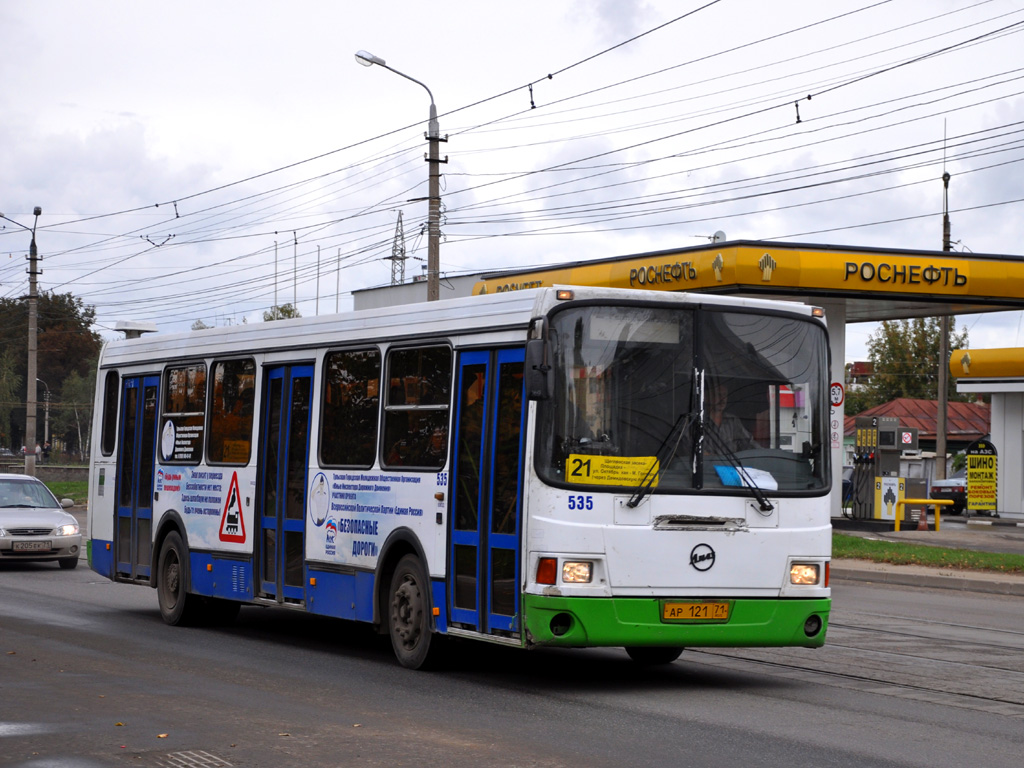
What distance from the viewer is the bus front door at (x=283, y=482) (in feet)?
41.0

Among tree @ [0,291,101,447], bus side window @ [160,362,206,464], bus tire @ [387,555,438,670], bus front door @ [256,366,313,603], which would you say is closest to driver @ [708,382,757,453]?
→ bus tire @ [387,555,438,670]

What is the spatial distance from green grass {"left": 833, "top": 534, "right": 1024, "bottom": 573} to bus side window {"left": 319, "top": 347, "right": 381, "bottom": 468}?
44.0ft

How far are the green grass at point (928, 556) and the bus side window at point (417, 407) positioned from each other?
13718 mm

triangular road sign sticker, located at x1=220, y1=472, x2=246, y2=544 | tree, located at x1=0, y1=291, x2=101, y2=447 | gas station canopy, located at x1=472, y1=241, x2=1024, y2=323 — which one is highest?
tree, located at x1=0, y1=291, x2=101, y2=447

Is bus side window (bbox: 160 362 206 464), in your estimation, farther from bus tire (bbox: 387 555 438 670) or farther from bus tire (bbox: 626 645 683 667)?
→ bus tire (bbox: 626 645 683 667)

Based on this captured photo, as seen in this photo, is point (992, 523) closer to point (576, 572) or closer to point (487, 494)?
point (487, 494)

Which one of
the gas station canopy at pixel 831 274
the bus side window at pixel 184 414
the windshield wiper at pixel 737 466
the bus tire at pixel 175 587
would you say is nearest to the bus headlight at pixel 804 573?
the windshield wiper at pixel 737 466

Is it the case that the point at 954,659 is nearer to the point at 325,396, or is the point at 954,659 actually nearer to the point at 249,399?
the point at 325,396

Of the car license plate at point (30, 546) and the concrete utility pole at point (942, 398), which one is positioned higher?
the concrete utility pole at point (942, 398)

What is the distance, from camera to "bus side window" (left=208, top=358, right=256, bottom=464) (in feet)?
44.1

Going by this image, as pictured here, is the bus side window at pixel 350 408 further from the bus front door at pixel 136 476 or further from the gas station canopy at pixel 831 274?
the gas station canopy at pixel 831 274

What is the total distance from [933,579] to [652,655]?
35.3ft

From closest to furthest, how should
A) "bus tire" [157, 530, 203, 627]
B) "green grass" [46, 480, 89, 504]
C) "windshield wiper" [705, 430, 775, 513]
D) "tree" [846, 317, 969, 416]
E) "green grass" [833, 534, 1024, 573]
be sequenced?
"windshield wiper" [705, 430, 775, 513] → "bus tire" [157, 530, 203, 627] → "green grass" [833, 534, 1024, 573] → "green grass" [46, 480, 89, 504] → "tree" [846, 317, 969, 416]

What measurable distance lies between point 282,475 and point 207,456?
1.64m
